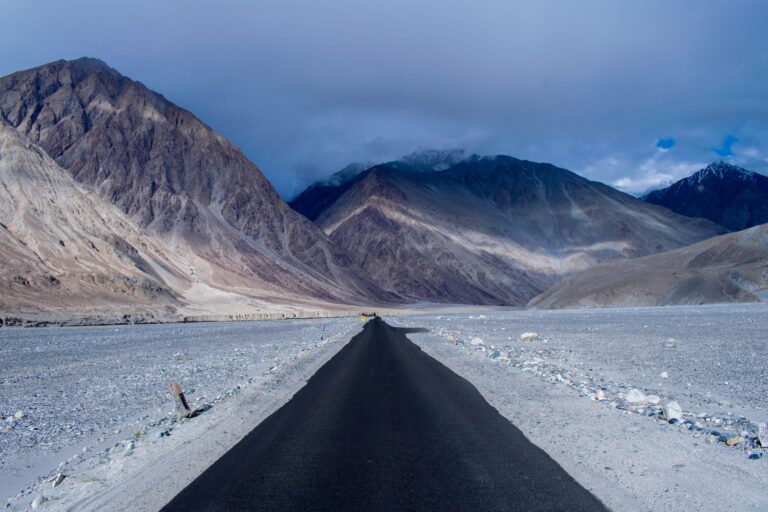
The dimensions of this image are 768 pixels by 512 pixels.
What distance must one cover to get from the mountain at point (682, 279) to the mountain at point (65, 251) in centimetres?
6114

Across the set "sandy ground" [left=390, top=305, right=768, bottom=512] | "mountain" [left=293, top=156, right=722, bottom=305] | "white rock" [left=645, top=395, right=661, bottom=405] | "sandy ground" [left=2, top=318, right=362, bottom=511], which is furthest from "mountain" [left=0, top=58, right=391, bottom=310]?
"white rock" [left=645, top=395, right=661, bottom=405]

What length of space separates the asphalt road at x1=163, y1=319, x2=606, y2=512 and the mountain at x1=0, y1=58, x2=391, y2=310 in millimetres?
100993

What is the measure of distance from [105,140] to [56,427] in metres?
135

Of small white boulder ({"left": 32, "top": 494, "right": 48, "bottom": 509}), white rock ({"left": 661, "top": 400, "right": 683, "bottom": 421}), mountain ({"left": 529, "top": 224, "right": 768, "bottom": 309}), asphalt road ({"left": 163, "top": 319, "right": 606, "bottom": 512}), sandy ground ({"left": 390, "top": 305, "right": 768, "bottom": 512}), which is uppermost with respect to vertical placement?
mountain ({"left": 529, "top": 224, "right": 768, "bottom": 309})

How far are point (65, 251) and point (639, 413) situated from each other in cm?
8315

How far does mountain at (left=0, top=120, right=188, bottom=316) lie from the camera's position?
222ft

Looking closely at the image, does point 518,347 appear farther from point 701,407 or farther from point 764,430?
point 764,430

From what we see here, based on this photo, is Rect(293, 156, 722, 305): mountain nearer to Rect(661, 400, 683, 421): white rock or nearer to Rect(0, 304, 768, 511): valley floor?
Rect(0, 304, 768, 511): valley floor

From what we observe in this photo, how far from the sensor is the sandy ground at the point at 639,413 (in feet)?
21.2

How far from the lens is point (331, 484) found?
662cm

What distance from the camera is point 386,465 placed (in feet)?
24.1

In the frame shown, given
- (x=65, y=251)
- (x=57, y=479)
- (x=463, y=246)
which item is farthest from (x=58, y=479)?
(x=463, y=246)

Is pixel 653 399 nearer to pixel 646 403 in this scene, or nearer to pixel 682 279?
pixel 646 403

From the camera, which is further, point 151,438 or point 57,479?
point 151,438
